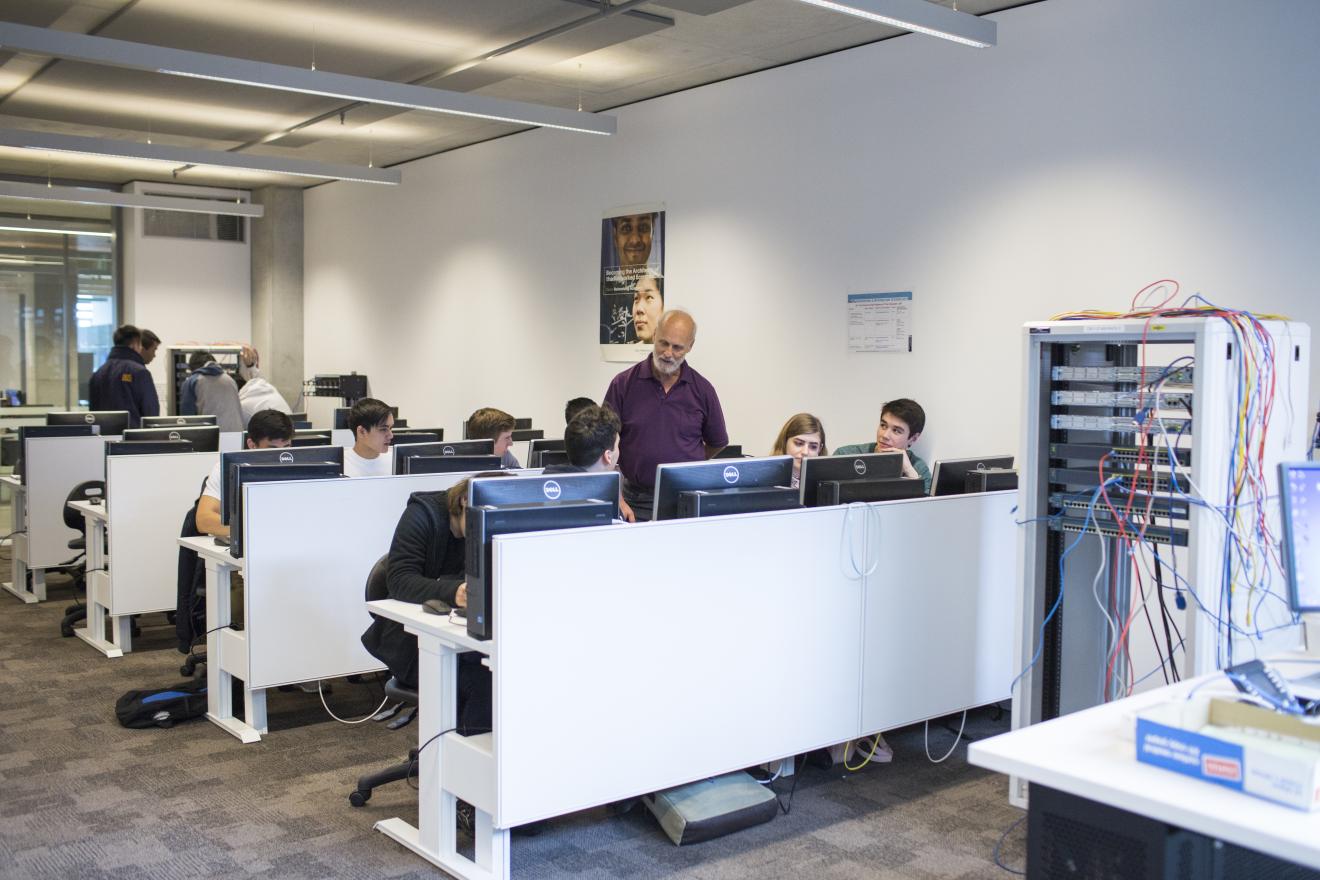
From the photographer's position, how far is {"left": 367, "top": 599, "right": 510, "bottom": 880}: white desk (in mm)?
3109

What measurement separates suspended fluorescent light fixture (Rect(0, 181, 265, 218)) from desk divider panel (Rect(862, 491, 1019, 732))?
25.7 ft

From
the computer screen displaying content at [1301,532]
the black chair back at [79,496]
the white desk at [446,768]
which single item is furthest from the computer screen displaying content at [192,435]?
the computer screen displaying content at [1301,532]

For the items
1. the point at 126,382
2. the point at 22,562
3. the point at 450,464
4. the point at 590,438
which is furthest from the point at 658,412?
the point at 126,382

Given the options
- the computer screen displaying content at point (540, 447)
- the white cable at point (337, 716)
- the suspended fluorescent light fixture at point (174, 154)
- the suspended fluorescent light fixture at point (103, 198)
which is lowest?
the white cable at point (337, 716)

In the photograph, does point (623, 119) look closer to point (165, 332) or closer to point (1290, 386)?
point (1290, 386)

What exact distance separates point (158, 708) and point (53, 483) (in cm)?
287

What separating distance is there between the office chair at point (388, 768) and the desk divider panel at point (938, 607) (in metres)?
1.45

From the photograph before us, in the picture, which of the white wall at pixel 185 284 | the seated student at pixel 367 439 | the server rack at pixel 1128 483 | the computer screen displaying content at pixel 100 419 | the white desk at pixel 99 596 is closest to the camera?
the server rack at pixel 1128 483

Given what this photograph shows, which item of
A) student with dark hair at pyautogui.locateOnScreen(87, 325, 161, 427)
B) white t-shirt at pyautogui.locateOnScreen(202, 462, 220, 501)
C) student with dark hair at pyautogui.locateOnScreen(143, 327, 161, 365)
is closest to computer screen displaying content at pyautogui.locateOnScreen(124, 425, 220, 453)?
white t-shirt at pyautogui.locateOnScreen(202, 462, 220, 501)

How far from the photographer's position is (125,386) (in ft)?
28.4

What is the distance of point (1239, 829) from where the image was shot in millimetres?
1720

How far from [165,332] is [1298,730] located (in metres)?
11.8

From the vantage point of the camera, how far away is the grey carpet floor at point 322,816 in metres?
3.26

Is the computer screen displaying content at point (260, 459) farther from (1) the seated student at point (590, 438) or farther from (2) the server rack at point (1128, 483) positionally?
(2) the server rack at point (1128, 483)
